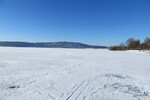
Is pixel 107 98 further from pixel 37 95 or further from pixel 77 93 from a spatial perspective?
pixel 37 95

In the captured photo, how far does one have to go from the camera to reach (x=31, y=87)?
100 inches

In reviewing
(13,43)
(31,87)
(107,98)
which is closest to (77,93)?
(107,98)

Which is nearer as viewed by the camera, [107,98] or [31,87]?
[107,98]

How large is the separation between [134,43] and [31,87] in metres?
46.9

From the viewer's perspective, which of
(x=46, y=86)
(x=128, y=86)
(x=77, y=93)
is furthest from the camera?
(x=128, y=86)

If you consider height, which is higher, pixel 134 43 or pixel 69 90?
pixel 134 43

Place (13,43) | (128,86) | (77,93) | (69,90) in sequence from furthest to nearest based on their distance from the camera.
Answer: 1. (13,43)
2. (128,86)
3. (69,90)
4. (77,93)

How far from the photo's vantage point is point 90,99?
2107 mm

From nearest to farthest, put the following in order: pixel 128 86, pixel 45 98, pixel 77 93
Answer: pixel 45 98 < pixel 77 93 < pixel 128 86

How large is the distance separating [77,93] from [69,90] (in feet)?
0.78

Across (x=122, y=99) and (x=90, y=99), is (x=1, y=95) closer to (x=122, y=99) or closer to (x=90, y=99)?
(x=90, y=99)

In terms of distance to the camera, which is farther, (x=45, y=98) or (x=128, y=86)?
(x=128, y=86)

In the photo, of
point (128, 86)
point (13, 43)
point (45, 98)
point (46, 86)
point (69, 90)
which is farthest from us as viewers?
point (13, 43)

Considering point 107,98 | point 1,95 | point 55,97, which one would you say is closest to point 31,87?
point 1,95
